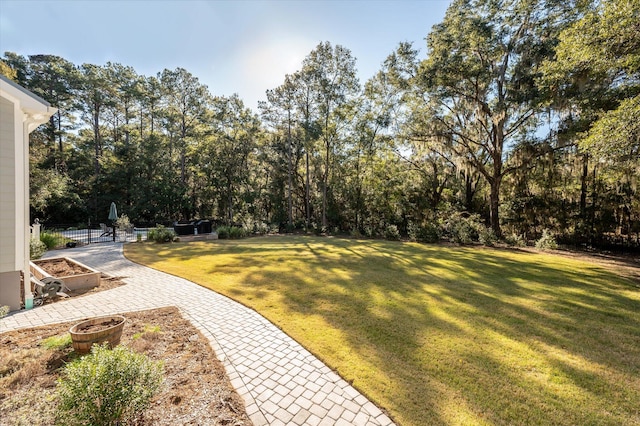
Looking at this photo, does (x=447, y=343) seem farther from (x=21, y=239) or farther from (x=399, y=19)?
(x=399, y=19)

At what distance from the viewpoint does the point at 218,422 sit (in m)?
2.25

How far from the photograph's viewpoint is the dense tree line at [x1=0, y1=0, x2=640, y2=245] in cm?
946

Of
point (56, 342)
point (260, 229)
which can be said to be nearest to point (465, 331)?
point (56, 342)

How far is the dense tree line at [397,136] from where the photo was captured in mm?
9461

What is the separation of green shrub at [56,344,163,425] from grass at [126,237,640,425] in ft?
6.72

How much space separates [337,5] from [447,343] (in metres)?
10.6

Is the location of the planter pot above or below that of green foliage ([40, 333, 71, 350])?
above

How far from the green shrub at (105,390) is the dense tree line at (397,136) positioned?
10.2 meters

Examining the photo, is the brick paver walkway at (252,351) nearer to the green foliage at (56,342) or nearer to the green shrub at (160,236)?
the green foliage at (56,342)

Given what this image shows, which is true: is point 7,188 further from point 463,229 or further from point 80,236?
point 463,229

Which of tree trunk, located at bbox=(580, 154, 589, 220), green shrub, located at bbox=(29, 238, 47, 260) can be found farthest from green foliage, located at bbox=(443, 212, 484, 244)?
green shrub, located at bbox=(29, 238, 47, 260)

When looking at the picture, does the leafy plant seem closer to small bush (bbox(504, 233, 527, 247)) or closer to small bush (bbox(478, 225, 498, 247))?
small bush (bbox(478, 225, 498, 247))

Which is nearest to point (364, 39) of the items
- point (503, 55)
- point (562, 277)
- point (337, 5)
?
point (337, 5)

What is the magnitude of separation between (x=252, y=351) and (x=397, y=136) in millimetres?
14793
